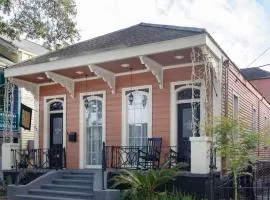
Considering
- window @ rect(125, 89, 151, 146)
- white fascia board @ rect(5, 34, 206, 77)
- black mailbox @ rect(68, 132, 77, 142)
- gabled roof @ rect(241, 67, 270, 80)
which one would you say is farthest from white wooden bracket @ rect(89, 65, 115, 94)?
gabled roof @ rect(241, 67, 270, 80)

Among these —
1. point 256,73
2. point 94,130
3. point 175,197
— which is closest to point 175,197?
point 175,197

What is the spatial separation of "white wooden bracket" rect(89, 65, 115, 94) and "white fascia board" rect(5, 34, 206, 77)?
46 cm

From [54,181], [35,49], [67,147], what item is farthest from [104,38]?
[35,49]

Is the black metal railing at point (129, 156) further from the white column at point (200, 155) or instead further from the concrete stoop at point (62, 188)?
the white column at point (200, 155)

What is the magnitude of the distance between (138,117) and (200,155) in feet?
10.6

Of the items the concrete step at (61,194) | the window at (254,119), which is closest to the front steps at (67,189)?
the concrete step at (61,194)

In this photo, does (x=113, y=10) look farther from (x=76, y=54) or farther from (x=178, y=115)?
(x=178, y=115)

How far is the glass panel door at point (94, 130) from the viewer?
13.2 meters

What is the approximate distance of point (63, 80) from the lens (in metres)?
13.5

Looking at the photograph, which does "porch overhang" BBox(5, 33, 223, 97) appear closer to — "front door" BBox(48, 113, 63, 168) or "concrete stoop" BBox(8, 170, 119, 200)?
"front door" BBox(48, 113, 63, 168)

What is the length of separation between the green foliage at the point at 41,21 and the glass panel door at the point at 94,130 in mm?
6326

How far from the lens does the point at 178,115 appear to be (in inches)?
459

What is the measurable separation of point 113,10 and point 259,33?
6.04 meters

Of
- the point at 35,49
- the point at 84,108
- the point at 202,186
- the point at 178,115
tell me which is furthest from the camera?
the point at 35,49
